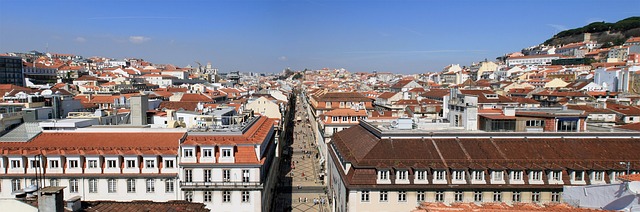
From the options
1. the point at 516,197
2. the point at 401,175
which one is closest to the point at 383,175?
the point at 401,175

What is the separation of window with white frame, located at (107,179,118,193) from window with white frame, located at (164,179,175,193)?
3.95 meters

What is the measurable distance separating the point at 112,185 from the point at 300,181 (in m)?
30.3

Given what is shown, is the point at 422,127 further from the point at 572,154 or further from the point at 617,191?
the point at 617,191

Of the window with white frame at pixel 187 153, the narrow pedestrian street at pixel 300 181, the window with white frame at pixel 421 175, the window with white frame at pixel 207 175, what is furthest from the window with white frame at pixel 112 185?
the window with white frame at pixel 421 175

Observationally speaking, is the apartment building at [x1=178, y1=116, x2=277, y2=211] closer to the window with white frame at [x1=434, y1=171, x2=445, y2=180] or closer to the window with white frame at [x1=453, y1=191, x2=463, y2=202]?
the window with white frame at [x1=434, y1=171, x2=445, y2=180]

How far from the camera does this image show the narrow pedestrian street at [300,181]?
52.1 meters

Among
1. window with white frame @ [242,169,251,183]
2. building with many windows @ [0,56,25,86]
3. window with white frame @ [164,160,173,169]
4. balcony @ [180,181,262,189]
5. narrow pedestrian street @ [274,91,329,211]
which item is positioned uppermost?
building with many windows @ [0,56,25,86]

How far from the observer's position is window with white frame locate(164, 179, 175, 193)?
37.1 meters

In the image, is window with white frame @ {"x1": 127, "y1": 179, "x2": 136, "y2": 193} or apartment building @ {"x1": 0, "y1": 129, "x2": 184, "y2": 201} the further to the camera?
window with white frame @ {"x1": 127, "y1": 179, "x2": 136, "y2": 193}

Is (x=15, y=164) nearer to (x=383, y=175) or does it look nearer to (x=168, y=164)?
(x=168, y=164)

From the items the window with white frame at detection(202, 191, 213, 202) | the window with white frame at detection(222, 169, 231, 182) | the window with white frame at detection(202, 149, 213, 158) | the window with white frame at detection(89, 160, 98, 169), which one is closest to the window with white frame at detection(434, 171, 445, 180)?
the window with white frame at detection(222, 169, 231, 182)

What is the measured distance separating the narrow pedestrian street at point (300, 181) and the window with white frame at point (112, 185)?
59.7ft

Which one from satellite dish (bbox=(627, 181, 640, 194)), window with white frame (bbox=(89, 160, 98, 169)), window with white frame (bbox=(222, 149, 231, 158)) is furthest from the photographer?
window with white frame (bbox=(222, 149, 231, 158))

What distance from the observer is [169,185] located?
1464 inches
